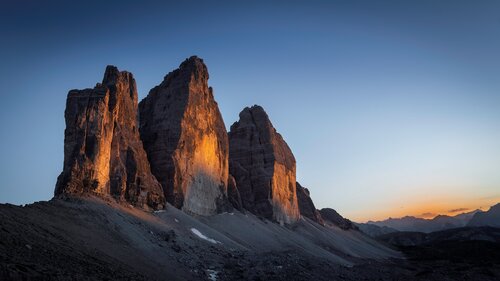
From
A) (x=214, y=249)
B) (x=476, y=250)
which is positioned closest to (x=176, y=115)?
(x=214, y=249)

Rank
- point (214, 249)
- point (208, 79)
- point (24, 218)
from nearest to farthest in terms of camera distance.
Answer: point (24, 218)
point (214, 249)
point (208, 79)

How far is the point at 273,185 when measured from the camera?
88062 millimetres

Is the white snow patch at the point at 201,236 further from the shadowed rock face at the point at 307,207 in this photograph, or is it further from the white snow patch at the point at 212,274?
the shadowed rock face at the point at 307,207

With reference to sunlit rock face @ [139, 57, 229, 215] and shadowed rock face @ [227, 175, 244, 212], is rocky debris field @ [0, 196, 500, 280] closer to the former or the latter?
sunlit rock face @ [139, 57, 229, 215]

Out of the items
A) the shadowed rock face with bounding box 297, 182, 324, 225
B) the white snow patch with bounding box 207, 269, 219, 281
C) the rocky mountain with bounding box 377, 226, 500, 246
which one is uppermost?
the shadowed rock face with bounding box 297, 182, 324, 225

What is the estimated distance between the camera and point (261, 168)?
89.8m

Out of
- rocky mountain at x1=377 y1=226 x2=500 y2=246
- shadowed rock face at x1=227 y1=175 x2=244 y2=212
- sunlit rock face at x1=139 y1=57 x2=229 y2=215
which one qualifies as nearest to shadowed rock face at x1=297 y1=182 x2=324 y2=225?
shadowed rock face at x1=227 y1=175 x2=244 y2=212

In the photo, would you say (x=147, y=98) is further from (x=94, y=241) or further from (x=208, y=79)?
(x=94, y=241)

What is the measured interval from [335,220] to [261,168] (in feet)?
187

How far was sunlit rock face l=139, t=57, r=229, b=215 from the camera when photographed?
190ft

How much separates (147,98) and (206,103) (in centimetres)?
963

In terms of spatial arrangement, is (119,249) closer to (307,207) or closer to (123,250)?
(123,250)

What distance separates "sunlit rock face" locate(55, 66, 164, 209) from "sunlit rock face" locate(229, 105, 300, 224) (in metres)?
35.6

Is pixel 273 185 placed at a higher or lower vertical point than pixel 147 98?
lower
